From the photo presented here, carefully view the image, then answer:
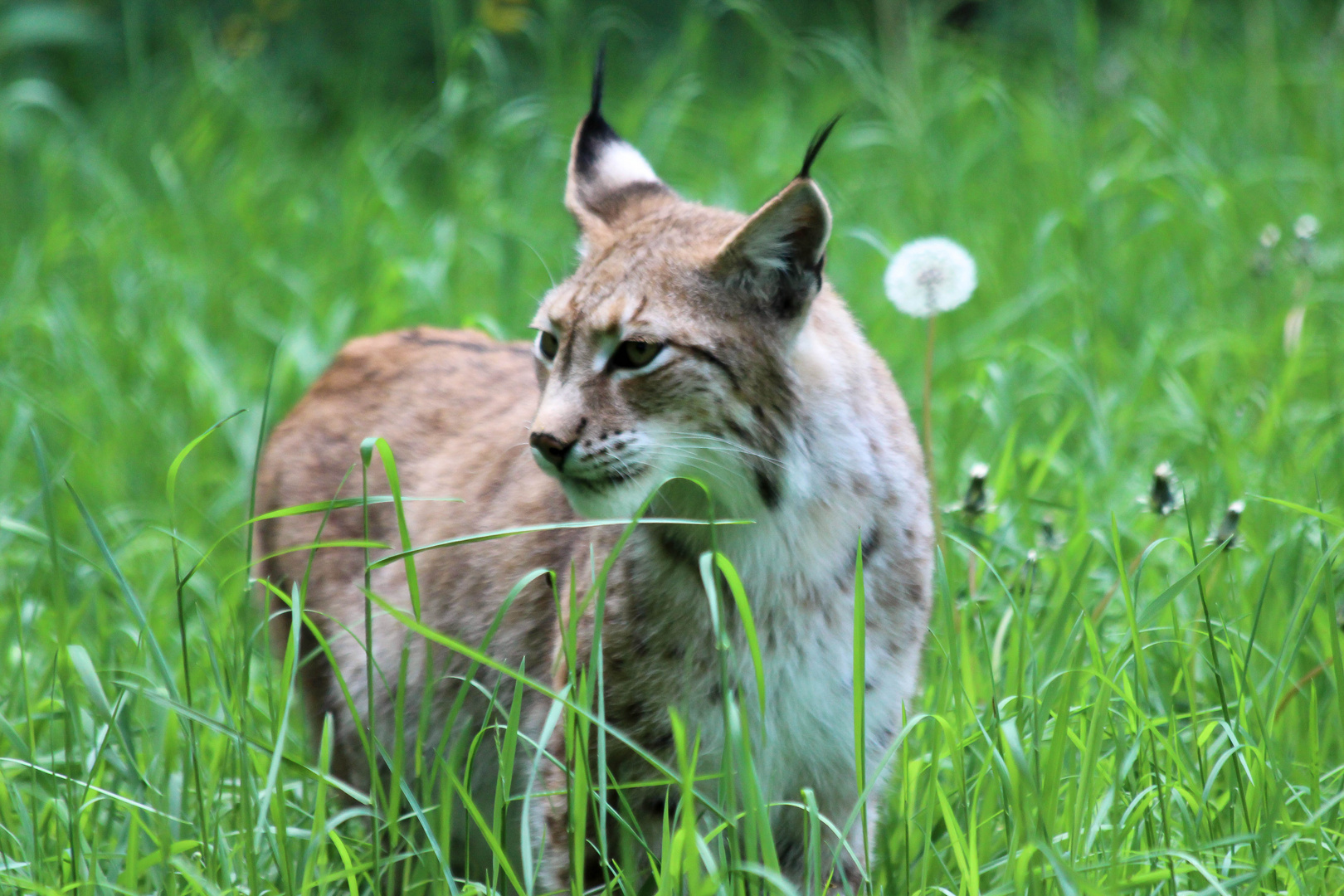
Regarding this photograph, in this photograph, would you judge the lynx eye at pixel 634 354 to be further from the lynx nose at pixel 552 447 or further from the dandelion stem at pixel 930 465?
the dandelion stem at pixel 930 465

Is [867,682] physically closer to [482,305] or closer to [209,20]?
[482,305]

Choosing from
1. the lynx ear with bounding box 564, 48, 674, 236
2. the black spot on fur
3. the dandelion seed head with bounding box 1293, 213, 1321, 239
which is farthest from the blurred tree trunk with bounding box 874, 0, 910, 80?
the black spot on fur

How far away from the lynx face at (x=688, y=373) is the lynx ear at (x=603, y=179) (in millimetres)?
395

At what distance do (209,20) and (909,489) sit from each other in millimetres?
7315

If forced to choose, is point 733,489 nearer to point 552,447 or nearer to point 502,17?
point 552,447

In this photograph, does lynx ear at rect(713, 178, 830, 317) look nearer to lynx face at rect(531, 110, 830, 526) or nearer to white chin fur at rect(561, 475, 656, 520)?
lynx face at rect(531, 110, 830, 526)

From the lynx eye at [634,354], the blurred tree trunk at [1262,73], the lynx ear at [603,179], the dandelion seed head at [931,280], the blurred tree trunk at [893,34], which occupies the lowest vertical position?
the lynx eye at [634,354]

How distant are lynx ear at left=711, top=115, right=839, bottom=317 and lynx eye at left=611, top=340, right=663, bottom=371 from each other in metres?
0.20

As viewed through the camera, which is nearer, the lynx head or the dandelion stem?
the lynx head

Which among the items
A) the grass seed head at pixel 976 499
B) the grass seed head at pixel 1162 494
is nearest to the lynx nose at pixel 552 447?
the grass seed head at pixel 976 499

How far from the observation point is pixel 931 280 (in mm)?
3234

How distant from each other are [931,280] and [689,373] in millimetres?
948

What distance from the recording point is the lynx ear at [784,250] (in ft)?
8.05

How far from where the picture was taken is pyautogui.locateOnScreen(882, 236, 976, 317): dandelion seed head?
320cm
